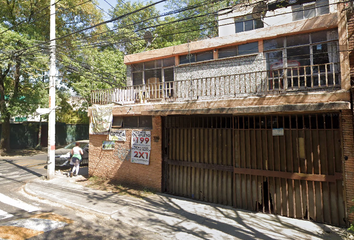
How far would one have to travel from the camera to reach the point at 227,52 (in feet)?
28.0

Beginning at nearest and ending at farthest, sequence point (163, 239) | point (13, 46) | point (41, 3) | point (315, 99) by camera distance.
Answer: point (163, 239)
point (315, 99)
point (13, 46)
point (41, 3)

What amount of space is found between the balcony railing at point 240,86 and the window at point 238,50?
900mm

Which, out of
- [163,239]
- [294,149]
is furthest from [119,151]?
[294,149]

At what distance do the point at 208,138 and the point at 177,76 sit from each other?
11.6 feet

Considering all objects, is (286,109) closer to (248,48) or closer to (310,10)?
(248,48)

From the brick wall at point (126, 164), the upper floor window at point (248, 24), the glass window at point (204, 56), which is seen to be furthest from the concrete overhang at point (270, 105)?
the upper floor window at point (248, 24)

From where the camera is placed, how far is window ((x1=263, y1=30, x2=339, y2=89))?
21.8 feet

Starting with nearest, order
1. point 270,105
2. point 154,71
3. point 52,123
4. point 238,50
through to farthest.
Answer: point 270,105
point 238,50
point 52,123
point 154,71

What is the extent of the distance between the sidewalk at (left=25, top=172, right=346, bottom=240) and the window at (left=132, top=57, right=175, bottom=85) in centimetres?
536

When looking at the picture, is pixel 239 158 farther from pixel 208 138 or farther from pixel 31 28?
pixel 31 28

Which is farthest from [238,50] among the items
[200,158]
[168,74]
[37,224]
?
[37,224]

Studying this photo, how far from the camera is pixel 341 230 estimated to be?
528 centimetres

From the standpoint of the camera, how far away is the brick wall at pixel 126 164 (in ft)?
27.4

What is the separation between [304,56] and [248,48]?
1.87 meters
